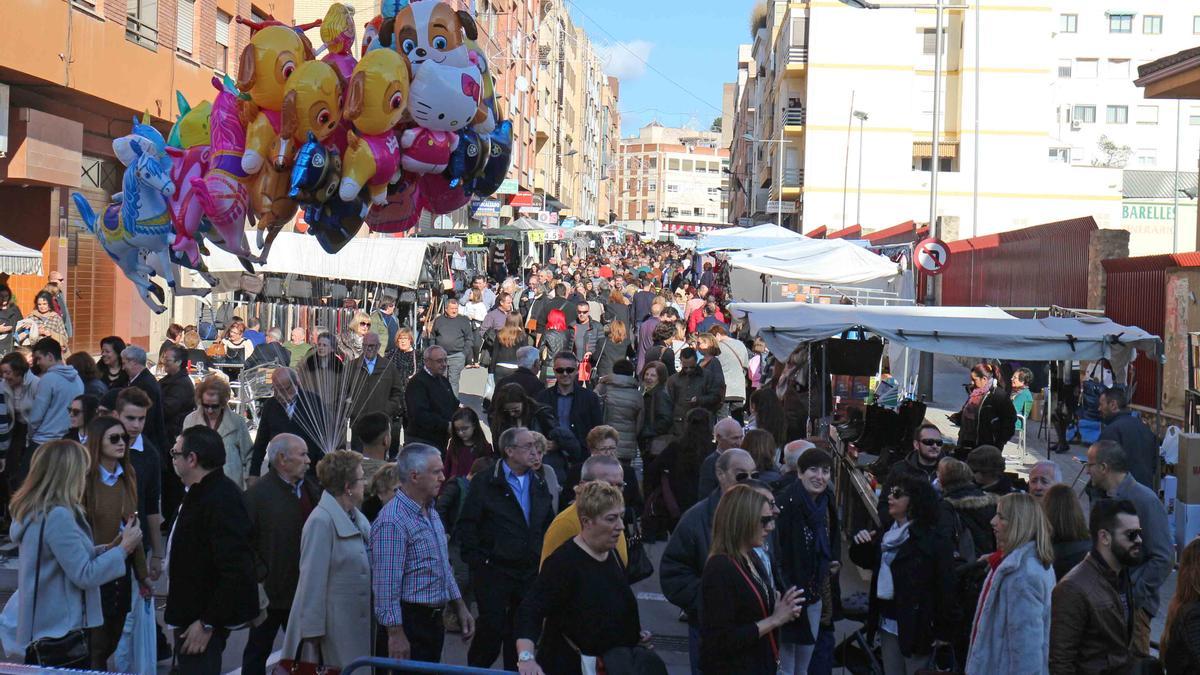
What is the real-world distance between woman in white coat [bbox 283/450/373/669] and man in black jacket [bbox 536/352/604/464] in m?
4.41

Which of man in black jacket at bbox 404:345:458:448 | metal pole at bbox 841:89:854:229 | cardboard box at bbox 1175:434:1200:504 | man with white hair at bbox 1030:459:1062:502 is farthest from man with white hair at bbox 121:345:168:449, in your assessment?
metal pole at bbox 841:89:854:229

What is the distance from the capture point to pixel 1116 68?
8288 centimetres

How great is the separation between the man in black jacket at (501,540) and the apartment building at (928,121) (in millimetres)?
45827

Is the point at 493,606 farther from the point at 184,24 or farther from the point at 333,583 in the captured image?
the point at 184,24

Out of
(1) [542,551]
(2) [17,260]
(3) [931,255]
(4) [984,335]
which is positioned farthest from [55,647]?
(3) [931,255]

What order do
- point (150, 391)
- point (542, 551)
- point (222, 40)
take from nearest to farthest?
point (542, 551) → point (150, 391) → point (222, 40)

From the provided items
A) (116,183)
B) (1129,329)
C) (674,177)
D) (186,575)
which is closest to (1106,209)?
(116,183)

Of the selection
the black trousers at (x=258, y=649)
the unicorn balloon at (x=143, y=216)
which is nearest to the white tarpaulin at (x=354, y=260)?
the unicorn balloon at (x=143, y=216)

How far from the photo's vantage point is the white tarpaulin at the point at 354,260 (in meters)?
19.9

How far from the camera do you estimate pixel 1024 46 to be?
53312 millimetres

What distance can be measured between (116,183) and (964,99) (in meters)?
38.3

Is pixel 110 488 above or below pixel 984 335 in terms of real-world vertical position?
below

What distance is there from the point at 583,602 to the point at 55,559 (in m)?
2.34

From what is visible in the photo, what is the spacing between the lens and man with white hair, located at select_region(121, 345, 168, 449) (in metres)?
9.85
